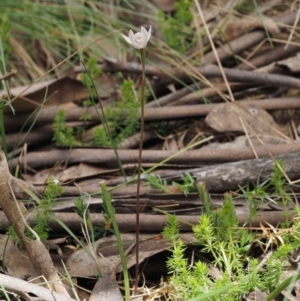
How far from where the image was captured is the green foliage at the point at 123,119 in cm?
275

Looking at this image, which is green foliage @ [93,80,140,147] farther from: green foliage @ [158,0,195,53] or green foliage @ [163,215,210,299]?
green foliage @ [163,215,210,299]

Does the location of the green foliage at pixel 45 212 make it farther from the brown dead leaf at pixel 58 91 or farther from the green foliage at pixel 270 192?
the brown dead leaf at pixel 58 91

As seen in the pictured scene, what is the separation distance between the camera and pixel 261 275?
1.93 m

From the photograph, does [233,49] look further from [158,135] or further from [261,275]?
[261,275]

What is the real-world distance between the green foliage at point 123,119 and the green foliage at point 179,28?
0.47 metres

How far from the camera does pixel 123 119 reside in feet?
9.37

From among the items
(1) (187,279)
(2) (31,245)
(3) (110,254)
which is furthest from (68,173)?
(1) (187,279)

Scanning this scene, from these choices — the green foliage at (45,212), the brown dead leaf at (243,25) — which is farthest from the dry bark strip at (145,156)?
the brown dead leaf at (243,25)

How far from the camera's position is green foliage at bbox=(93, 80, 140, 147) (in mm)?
2752

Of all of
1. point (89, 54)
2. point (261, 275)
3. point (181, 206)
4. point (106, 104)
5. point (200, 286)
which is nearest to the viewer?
point (200, 286)

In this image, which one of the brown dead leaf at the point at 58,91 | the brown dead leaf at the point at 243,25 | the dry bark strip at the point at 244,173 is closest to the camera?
the dry bark strip at the point at 244,173

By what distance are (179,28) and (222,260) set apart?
1.63 meters

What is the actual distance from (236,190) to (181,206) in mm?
230

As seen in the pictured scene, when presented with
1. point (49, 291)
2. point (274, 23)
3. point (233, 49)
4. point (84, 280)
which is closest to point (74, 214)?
point (84, 280)
